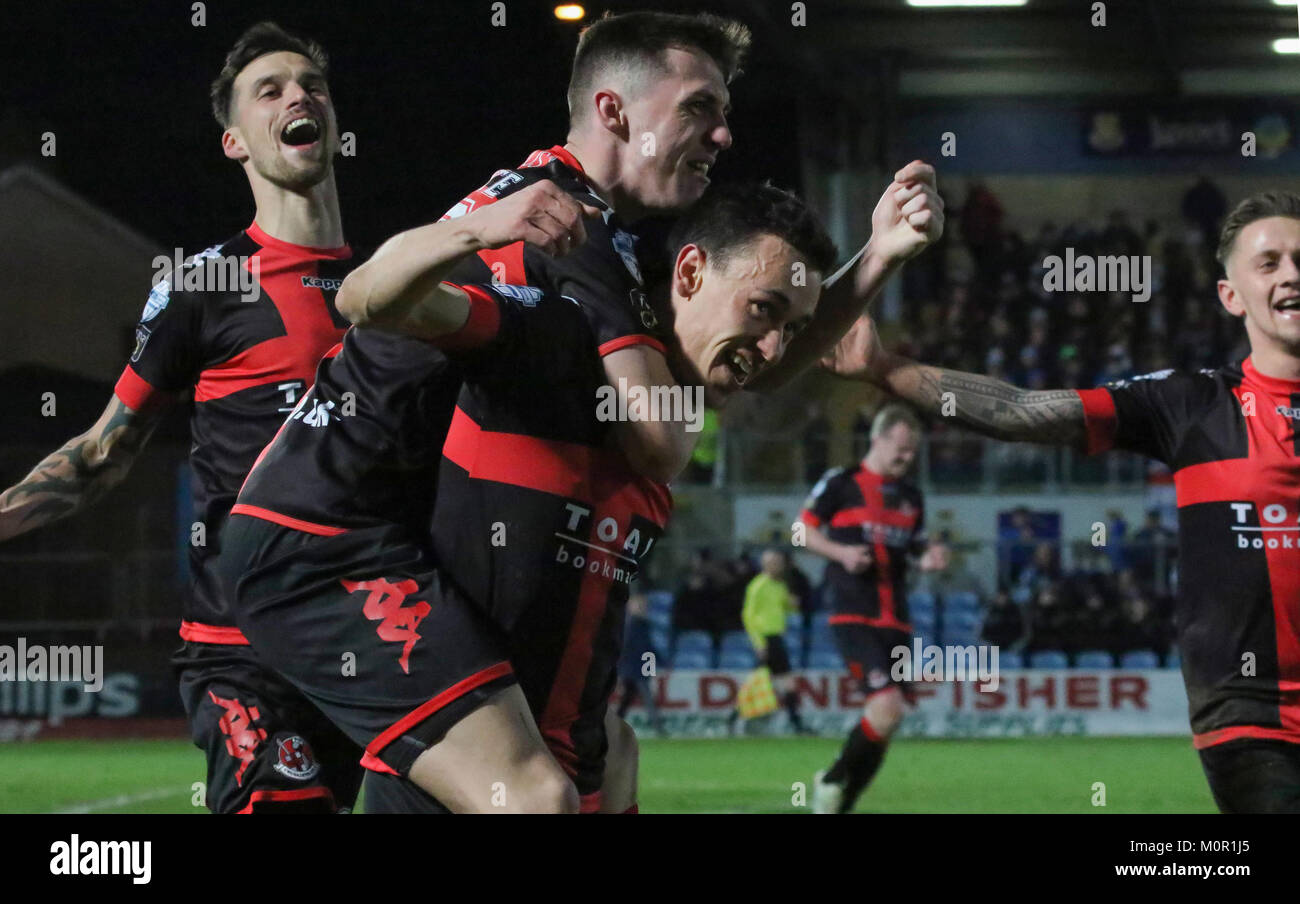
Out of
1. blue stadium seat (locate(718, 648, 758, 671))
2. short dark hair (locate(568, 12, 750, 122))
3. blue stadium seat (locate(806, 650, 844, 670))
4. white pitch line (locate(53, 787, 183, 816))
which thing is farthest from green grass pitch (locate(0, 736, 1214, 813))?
short dark hair (locate(568, 12, 750, 122))

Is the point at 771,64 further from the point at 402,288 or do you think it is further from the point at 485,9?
the point at 402,288

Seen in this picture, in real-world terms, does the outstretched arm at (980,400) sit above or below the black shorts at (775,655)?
above

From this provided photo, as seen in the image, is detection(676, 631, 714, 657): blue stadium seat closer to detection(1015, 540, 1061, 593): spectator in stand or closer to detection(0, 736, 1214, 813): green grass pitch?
detection(0, 736, 1214, 813): green grass pitch

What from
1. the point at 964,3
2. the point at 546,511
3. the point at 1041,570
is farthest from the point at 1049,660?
the point at 546,511

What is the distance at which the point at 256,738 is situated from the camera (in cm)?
388

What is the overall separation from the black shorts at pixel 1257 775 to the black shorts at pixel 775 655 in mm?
10074

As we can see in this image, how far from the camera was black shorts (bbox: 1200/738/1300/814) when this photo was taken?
381 cm

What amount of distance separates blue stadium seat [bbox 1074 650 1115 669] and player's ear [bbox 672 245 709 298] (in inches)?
478

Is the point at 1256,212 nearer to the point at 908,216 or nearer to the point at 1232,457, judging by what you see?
the point at 1232,457

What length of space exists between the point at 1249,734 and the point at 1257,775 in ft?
0.33

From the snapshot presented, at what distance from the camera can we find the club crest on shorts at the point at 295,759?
12.6 feet

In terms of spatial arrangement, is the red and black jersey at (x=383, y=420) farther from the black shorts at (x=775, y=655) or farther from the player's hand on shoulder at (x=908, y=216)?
the black shorts at (x=775, y=655)

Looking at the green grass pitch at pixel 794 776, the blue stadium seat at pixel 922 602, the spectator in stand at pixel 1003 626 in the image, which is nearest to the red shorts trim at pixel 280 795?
the green grass pitch at pixel 794 776

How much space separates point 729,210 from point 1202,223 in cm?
1919
